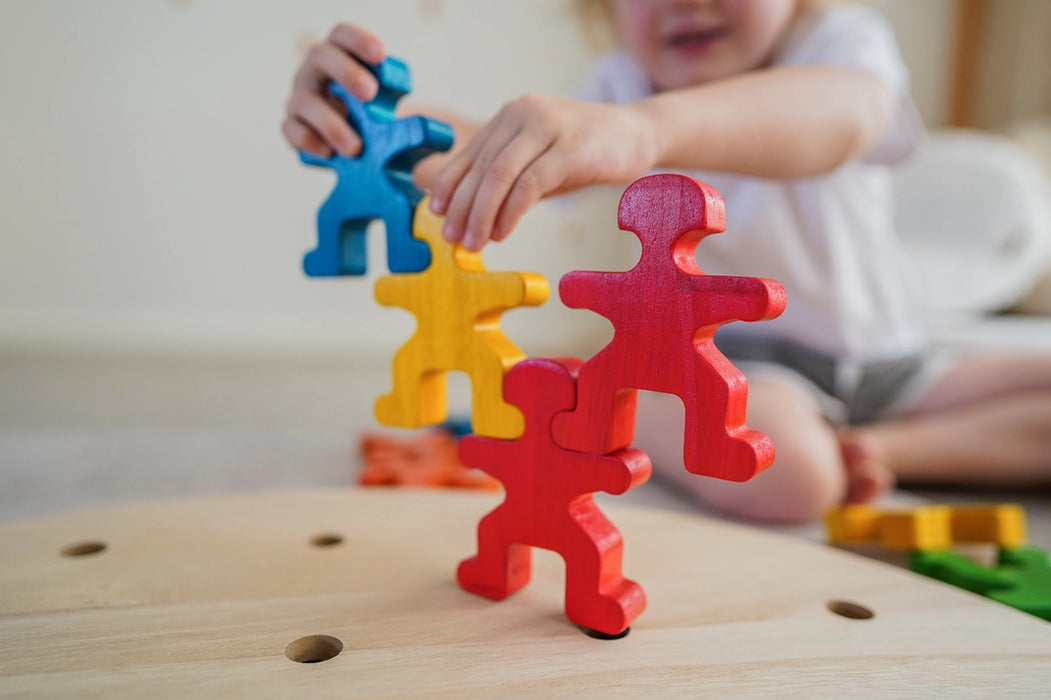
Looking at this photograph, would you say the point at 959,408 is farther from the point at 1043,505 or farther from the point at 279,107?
the point at 279,107

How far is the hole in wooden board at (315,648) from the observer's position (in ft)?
1.14

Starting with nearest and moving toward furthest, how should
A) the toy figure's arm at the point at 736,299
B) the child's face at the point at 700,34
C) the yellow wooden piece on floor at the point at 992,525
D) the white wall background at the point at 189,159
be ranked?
the toy figure's arm at the point at 736,299 → the yellow wooden piece on floor at the point at 992,525 → the child's face at the point at 700,34 → the white wall background at the point at 189,159

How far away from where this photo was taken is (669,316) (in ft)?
1.10

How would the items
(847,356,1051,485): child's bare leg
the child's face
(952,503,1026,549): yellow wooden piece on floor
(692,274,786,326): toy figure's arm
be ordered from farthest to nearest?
(847,356,1051,485): child's bare leg < the child's face < (952,503,1026,549): yellow wooden piece on floor < (692,274,786,326): toy figure's arm

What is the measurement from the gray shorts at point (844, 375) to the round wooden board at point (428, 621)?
0.54m

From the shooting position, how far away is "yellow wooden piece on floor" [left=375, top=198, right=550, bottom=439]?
390 millimetres

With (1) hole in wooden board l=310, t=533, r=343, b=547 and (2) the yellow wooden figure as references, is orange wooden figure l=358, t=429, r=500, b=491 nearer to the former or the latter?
(1) hole in wooden board l=310, t=533, r=343, b=547

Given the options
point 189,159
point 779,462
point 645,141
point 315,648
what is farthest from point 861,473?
point 189,159

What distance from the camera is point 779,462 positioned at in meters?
0.78

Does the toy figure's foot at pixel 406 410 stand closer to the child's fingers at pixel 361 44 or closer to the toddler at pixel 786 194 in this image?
the toddler at pixel 786 194

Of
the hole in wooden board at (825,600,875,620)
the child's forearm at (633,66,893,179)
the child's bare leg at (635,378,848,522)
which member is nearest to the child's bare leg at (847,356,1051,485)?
the child's bare leg at (635,378,848,522)

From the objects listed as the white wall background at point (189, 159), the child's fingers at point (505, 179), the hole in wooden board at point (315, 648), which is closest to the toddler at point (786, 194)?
the child's fingers at point (505, 179)

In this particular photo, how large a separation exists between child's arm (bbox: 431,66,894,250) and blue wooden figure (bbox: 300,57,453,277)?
3 cm

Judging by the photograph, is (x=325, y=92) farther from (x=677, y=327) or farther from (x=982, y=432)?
(x=982, y=432)
